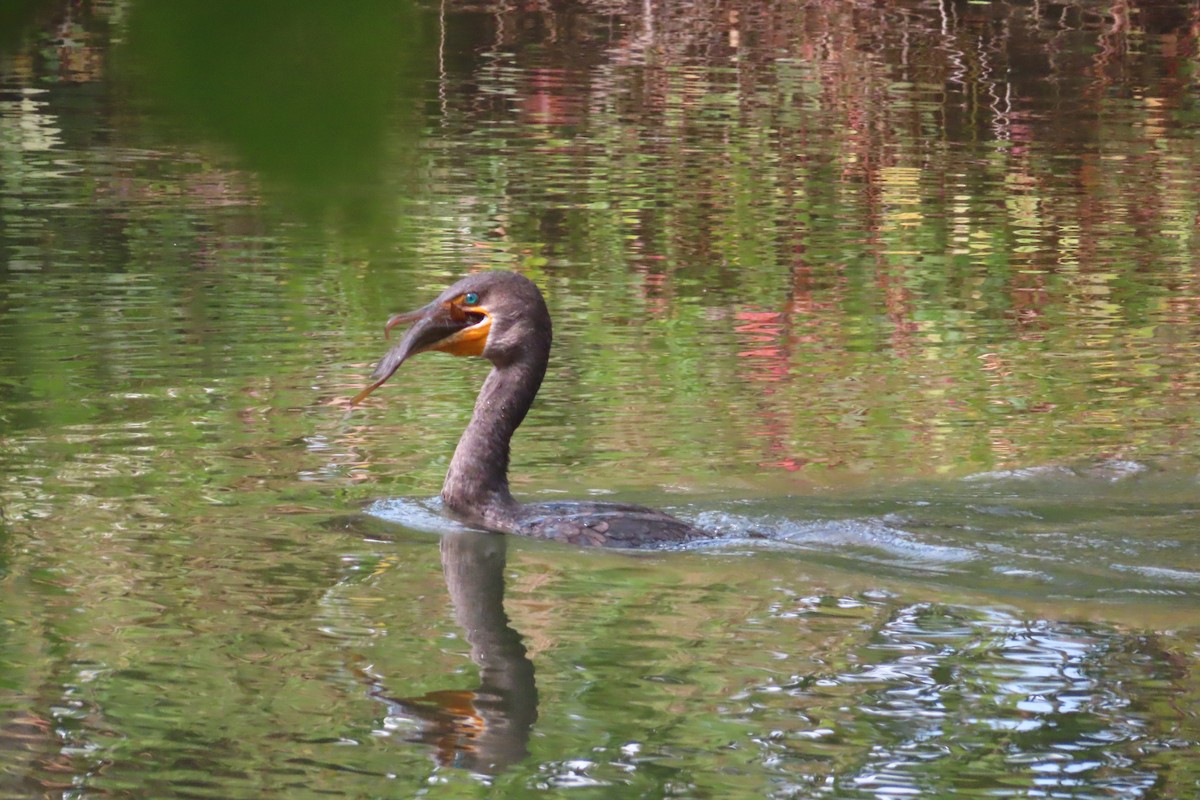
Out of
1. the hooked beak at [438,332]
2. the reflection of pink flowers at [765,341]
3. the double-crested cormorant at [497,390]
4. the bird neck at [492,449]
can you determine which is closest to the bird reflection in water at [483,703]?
the double-crested cormorant at [497,390]

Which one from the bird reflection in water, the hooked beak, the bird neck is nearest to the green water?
the bird reflection in water

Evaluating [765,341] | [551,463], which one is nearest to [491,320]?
[551,463]

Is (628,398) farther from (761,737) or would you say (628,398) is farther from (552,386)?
(761,737)

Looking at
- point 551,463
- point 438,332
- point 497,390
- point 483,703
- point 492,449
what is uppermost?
point 438,332

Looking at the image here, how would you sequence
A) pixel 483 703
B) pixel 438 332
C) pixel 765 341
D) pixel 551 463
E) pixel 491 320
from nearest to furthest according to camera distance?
pixel 483 703 → pixel 438 332 → pixel 491 320 → pixel 551 463 → pixel 765 341

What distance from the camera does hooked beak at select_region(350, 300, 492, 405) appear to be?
650 centimetres

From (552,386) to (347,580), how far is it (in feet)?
11.3

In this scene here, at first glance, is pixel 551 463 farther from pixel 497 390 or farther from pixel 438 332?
pixel 438 332

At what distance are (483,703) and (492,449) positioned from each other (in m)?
2.24

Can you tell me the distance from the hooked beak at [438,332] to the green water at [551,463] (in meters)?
0.62

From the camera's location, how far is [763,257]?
13.3m

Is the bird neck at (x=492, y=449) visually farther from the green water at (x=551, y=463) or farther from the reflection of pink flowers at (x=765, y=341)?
the reflection of pink flowers at (x=765, y=341)

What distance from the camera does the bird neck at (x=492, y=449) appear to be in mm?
6664

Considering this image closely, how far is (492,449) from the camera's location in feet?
22.1
